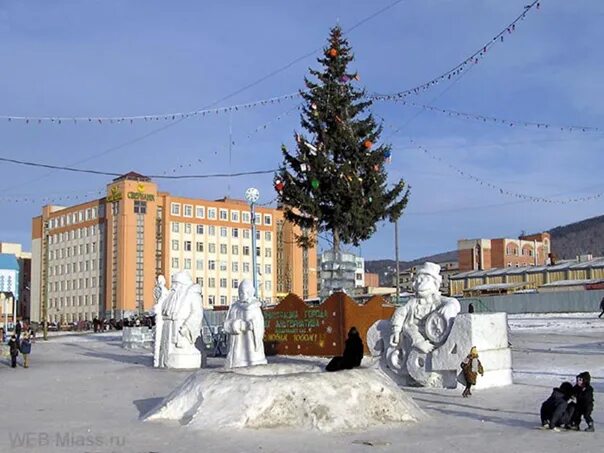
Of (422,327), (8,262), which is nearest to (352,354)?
(422,327)

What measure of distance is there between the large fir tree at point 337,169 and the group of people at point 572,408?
24.9 m

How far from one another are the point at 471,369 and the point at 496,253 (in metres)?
101

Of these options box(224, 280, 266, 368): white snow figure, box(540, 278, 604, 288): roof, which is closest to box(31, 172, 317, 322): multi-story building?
box(540, 278, 604, 288): roof

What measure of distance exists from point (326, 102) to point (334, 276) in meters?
14.2

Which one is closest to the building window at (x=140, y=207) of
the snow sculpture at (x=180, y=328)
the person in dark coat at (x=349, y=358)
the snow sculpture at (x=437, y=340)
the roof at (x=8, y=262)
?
the roof at (x=8, y=262)

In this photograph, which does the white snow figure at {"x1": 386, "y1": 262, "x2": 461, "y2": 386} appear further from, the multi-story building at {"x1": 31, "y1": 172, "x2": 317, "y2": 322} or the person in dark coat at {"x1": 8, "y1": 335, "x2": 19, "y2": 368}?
the multi-story building at {"x1": 31, "y1": 172, "x2": 317, "y2": 322}

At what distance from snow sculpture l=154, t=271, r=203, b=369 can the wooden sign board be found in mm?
2981

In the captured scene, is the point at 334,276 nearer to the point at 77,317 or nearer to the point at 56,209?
the point at 77,317

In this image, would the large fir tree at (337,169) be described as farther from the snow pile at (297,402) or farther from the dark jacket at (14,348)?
the snow pile at (297,402)

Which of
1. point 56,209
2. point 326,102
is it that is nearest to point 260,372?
point 326,102

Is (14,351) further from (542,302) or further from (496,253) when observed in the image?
(496,253)

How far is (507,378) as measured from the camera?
17.5 m

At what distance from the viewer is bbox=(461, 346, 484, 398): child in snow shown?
15.9 meters

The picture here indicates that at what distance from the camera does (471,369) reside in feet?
52.4
